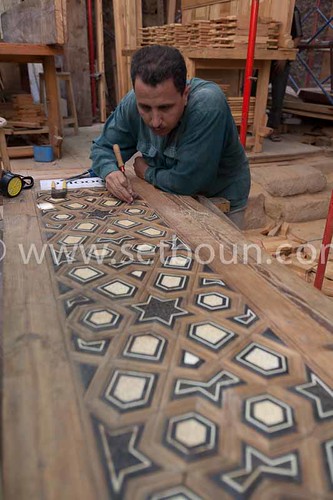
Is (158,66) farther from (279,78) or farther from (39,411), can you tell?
(279,78)

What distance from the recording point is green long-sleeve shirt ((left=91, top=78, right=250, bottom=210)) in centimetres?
190

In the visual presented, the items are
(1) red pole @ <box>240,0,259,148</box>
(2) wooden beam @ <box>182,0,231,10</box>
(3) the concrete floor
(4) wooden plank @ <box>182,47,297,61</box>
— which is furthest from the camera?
(2) wooden beam @ <box>182,0,231,10</box>

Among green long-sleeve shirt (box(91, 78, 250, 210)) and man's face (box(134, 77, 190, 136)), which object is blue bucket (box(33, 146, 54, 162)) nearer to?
green long-sleeve shirt (box(91, 78, 250, 210))

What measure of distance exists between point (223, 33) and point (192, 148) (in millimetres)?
2506

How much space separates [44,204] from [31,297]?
82 cm

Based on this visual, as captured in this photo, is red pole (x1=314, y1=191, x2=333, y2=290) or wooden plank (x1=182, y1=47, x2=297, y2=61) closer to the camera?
red pole (x1=314, y1=191, x2=333, y2=290)

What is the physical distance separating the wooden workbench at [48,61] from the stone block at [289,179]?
2070mm

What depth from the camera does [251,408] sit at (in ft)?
2.62

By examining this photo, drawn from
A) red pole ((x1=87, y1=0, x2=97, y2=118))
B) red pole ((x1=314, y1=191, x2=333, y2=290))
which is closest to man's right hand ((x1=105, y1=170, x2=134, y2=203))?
red pole ((x1=314, y1=191, x2=333, y2=290))

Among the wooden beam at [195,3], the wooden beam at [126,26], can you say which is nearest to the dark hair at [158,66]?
the wooden beam at [195,3]

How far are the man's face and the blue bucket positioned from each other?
2722mm

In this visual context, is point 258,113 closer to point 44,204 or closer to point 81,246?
point 44,204

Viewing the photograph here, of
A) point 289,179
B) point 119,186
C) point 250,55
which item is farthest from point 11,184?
point 289,179

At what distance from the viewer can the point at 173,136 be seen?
2.01m
